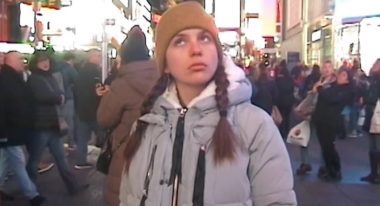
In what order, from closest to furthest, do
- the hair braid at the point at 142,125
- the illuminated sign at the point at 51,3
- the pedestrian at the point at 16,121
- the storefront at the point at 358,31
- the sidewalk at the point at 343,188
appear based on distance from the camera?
the hair braid at the point at 142,125, the pedestrian at the point at 16,121, the sidewalk at the point at 343,188, the illuminated sign at the point at 51,3, the storefront at the point at 358,31

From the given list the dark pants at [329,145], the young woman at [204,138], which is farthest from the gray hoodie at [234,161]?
the dark pants at [329,145]

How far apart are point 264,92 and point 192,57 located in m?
11.7

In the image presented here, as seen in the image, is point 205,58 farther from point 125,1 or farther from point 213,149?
point 125,1

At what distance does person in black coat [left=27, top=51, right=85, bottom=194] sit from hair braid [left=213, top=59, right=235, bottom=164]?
21.7ft

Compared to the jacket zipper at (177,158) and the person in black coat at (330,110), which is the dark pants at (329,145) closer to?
the person in black coat at (330,110)

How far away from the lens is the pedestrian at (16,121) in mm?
8305

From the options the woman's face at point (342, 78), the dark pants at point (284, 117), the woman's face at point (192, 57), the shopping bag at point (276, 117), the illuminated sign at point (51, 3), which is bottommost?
the dark pants at point (284, 117)

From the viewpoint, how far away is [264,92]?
14.2 m

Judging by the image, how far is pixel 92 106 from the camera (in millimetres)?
11828

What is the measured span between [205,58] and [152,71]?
3063 mm

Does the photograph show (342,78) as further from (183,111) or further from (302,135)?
(183,111)

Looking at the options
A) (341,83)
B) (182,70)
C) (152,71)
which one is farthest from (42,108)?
(182,70)

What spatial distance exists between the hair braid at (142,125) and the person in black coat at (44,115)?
6.34 metres

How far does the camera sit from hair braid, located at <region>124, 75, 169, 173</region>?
2.74 meters
